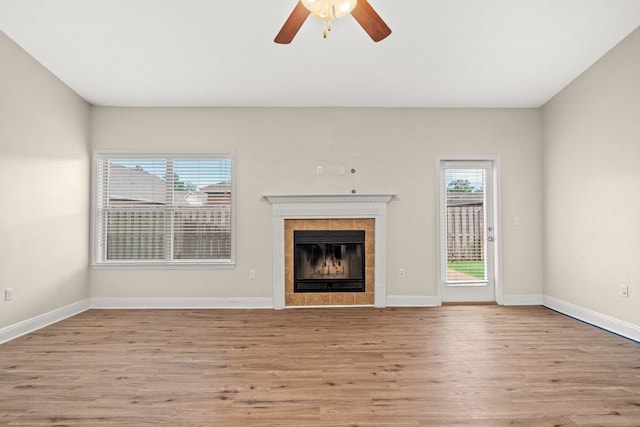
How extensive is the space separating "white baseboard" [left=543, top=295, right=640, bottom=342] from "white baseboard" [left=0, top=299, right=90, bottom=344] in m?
5.79

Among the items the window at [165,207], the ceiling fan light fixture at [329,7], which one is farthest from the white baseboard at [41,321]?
the ceiling fan light fixture at [329,7]

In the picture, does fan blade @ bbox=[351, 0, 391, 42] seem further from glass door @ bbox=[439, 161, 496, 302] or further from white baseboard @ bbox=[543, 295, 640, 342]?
white baseboard @ bbox=[543, 295, 640, 342]

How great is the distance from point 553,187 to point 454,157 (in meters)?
1.26

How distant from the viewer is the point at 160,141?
472 centimetres

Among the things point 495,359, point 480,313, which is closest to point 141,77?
point 495,359

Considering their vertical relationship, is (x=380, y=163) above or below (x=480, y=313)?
above

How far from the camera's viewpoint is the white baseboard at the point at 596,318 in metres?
3.33

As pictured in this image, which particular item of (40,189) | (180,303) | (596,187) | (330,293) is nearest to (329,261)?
(330,293)

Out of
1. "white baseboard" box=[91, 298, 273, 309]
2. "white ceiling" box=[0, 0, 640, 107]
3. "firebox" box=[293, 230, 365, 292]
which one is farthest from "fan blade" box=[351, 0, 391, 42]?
"white baseboard" box=[91, 298, 273, 309]

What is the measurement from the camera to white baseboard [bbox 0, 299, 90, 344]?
333 centimetres

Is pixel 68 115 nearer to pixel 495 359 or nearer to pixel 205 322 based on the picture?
pixel 205 322

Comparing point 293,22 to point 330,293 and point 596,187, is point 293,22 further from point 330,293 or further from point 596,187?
point 596,187

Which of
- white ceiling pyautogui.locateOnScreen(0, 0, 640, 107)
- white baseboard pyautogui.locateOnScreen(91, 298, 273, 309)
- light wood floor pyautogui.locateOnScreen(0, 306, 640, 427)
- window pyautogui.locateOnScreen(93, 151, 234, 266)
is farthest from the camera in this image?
window pyautogui.locateOnScreen(93, 151, 234, 266)

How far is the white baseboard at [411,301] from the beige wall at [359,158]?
0.07m
